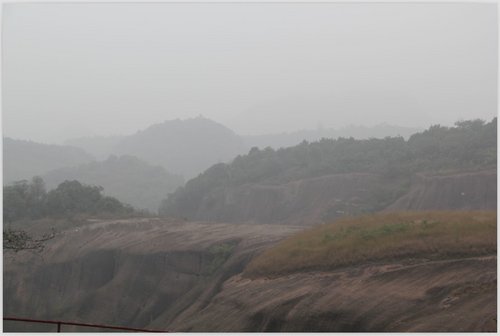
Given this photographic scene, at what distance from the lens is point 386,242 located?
20203 millimetres

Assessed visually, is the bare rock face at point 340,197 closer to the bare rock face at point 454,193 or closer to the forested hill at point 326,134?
the bare rock face at point 454,193

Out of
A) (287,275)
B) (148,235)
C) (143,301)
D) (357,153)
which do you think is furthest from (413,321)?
(357,153)

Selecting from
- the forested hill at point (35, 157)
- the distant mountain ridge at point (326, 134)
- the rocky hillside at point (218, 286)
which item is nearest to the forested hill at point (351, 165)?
the rocky hillside at point (218, 286)

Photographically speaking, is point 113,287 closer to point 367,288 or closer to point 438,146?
point 367,288

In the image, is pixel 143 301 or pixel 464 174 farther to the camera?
pixel 464 174

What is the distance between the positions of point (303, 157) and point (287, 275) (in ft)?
136

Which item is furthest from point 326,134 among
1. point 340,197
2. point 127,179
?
point 340,197

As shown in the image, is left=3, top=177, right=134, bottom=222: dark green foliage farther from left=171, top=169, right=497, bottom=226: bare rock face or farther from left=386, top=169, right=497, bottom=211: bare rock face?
left=386, top=169, right=497, bottom=211: bare rock face

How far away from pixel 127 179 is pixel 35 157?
4656cm

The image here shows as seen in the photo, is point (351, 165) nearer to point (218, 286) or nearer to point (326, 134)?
point (218, 286)

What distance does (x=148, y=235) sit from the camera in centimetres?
3394

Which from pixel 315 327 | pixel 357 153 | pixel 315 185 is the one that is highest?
pixel 357 153

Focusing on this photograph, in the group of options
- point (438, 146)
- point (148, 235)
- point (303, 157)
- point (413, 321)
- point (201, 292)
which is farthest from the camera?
point (303, 157)

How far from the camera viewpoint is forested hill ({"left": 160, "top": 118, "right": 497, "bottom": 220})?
155 feet
